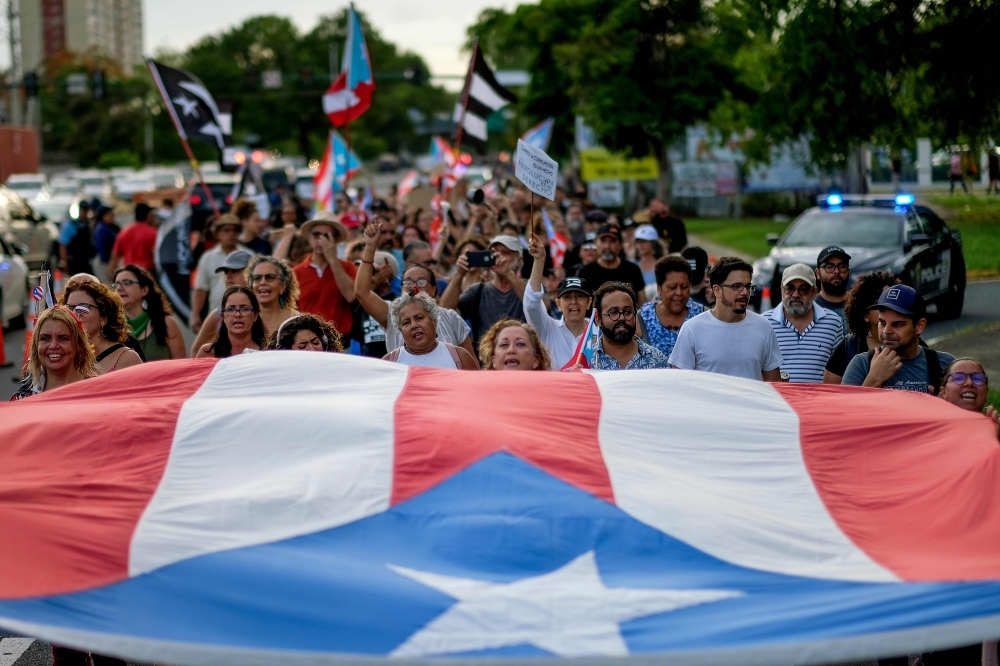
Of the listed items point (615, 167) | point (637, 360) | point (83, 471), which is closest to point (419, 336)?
point (637, 360)

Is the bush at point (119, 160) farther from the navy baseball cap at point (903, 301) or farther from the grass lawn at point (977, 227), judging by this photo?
the navy baseball cap at point (903, 301)

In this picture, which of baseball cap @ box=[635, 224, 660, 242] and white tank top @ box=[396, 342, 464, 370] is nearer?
white tank top @ box=[396, 342, 464, 370]

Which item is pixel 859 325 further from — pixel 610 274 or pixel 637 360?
pixel 610 274

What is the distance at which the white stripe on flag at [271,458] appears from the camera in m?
4.92

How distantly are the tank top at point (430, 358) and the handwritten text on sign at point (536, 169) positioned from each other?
2068mm

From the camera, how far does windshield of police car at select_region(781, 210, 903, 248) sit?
17.3 meters

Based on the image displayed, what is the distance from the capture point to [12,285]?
19.5m

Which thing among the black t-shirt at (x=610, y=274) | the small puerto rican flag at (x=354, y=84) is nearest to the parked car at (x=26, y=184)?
the small puerto rican flag at (x=354, y=84)

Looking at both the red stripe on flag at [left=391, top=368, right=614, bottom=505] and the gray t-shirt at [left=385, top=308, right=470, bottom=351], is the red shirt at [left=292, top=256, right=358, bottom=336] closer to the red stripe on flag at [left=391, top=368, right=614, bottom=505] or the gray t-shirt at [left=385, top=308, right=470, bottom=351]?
the gray t-shirt at [left=385, top=308, right=470, bottom=351]

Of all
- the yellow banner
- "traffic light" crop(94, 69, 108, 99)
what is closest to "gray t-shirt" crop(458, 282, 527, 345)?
the yellow banner

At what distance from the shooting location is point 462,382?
629 centimetres

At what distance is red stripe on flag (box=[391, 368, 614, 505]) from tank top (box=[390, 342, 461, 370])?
4.08 ft

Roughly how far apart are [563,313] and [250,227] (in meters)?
6.40

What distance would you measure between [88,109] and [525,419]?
10490 cm
